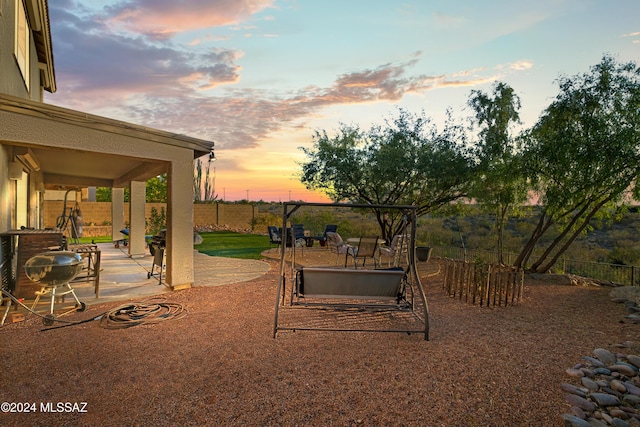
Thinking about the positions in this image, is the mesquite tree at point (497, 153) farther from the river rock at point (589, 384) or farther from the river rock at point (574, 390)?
the river rock at point (574, 390)

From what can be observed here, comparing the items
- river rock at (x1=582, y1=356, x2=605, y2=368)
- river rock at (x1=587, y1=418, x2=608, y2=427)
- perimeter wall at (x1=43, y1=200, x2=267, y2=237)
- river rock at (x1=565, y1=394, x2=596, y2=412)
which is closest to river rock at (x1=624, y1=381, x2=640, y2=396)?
river rock at (x1=582, y1=356, x2=605, y2=368)

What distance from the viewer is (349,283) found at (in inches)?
179

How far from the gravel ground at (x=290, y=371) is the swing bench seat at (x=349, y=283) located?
50 centimetres

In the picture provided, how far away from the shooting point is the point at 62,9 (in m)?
9.05

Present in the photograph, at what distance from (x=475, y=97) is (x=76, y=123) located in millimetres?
9775

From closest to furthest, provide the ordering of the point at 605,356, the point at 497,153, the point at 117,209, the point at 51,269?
1. the point at 605,356
2. the point at 51,269
3. the point at 497,153
4. the point at 117,209

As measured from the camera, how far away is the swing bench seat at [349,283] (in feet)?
14.8

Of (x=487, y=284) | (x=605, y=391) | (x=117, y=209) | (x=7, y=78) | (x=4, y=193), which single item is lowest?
(x=605, y=391)

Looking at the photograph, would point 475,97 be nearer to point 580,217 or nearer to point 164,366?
point 580,217

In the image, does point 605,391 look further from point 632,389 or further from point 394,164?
point 394,164

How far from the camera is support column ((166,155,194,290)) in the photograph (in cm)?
611

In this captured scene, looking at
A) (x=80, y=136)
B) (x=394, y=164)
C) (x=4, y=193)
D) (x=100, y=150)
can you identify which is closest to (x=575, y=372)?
(x=100, y=150)

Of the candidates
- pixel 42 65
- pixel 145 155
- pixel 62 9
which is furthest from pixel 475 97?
pixel 42 65

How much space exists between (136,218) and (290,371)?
30.9ft
